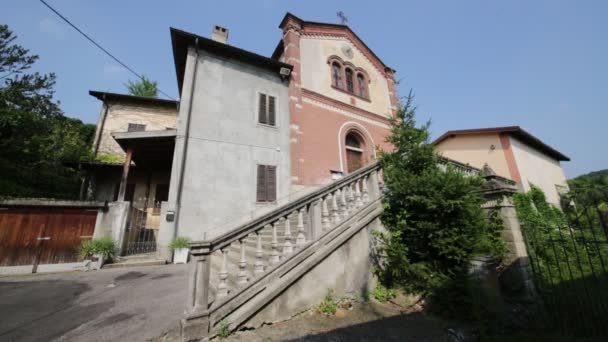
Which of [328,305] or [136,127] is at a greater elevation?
[136,127]

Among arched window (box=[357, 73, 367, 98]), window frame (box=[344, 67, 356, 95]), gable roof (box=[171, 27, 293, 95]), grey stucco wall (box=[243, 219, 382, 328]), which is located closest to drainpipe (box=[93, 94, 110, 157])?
gable roof (box=[171, 27, 293, 95])

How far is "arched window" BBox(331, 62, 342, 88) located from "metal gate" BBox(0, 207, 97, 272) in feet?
39.4

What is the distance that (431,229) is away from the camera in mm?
3877

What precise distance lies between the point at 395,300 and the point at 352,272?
90 centimetres

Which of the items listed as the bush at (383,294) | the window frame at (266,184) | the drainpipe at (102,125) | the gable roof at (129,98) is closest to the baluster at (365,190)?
the bush at (383,294)

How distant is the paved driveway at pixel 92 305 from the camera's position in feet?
9.07

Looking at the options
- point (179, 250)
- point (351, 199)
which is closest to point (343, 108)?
point (351, 199)

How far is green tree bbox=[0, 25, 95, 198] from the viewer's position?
11.5m

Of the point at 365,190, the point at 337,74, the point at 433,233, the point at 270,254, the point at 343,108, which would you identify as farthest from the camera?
the point at 337,74

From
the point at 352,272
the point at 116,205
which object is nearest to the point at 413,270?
the point at 352,272

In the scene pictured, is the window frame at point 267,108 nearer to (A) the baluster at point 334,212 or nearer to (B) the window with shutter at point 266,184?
(B) the window with shutter at point 266,184

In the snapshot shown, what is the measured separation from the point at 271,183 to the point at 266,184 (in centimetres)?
22

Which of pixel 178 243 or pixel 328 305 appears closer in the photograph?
pixel 328 305

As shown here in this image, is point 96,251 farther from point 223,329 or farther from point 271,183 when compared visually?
point 223,329
